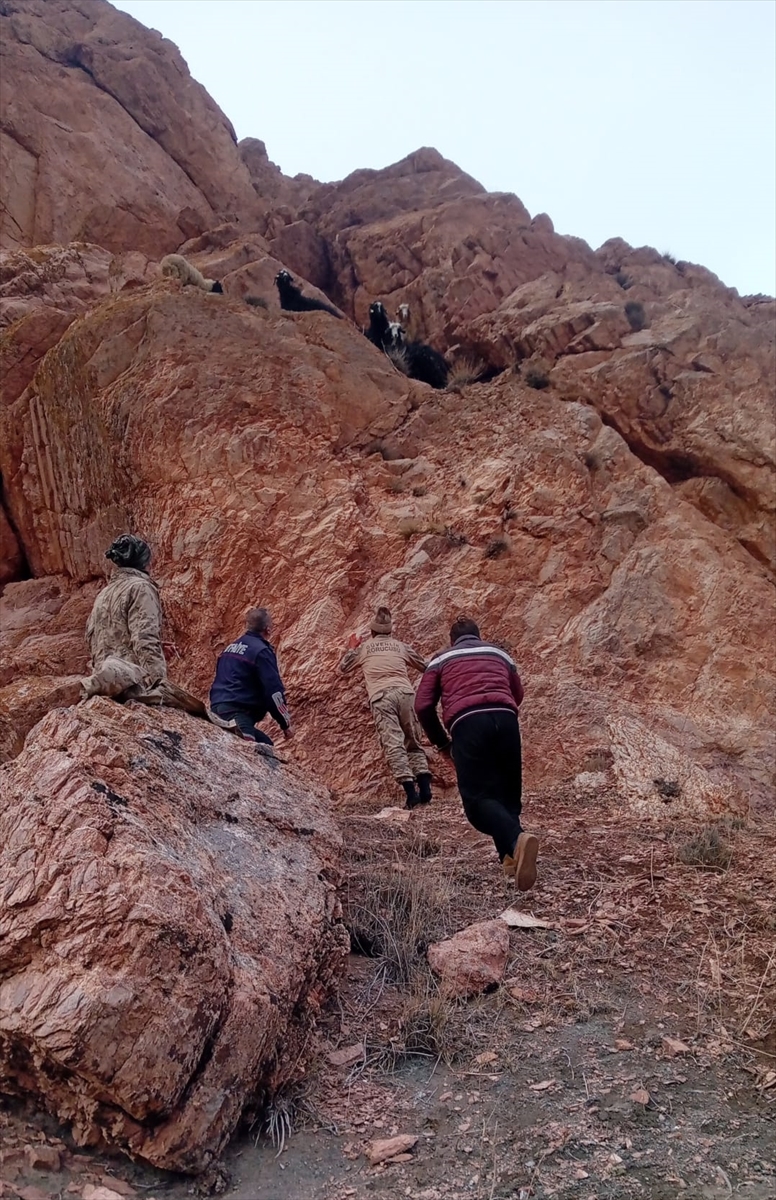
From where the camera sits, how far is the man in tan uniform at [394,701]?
7656 mm

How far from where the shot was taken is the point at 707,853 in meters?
5.32

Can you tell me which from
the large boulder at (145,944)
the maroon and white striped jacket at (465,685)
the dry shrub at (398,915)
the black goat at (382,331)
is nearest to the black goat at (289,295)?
the black goat at (382,331)

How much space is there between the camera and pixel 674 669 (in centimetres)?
894

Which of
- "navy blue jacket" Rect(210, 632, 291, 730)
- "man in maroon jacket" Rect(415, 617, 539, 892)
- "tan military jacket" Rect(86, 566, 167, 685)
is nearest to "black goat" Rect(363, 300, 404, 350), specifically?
"navy blue jacket" Rect(210, 632, 291, 730)

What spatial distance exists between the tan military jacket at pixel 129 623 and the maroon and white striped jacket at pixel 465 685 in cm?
178

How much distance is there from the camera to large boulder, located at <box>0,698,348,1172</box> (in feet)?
8.57

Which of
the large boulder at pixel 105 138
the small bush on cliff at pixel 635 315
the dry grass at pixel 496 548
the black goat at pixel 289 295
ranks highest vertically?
the large boulder at pixel 105 138

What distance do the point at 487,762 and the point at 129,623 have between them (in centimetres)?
260

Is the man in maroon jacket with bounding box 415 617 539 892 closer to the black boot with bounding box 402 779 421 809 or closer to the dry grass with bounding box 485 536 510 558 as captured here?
the black boot with bounding box 402 779 421 809

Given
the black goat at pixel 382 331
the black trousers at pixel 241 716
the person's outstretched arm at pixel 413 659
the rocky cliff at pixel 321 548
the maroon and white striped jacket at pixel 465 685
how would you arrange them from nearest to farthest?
the rocky cliff at pixel 321 548 → the maroon and white striped jacket at pixel 465 685 → the black trousers at pixel 241 716 → the person's outstretched arm at pixel 413 659 → the black goat at pixel 382 331

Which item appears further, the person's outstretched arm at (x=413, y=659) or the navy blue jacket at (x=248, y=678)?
the person's outstretched arm at (x=413, y=659)

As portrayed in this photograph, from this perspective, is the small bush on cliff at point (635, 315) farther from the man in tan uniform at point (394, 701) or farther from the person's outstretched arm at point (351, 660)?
the person's outstretched arm at point (351, 660)

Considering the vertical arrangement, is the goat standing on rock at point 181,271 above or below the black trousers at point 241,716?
above

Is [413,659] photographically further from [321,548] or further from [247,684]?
[321,548]
